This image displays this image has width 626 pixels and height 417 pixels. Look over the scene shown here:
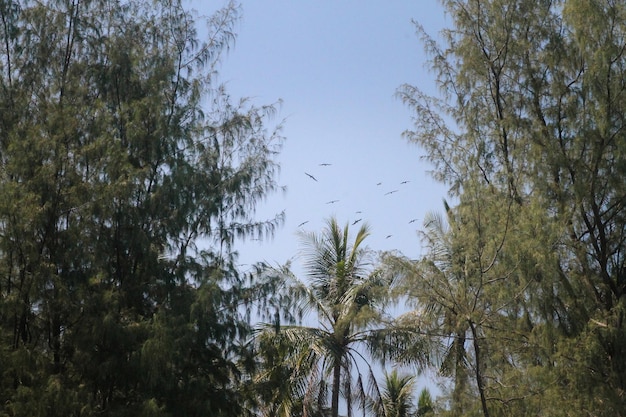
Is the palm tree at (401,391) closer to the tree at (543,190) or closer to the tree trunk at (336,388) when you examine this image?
the tree trunk at (336,388)

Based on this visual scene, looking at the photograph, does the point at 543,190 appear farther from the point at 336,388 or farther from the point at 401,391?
the point at 401,391

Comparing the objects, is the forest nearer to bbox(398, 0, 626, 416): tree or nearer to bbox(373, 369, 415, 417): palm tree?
bbox(398, 0, 626, 416): tree

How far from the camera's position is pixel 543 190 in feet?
45.0

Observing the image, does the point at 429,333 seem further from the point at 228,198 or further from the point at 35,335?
the point at 35,335

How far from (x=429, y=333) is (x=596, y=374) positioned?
237 cm

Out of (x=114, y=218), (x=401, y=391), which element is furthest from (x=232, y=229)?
(x=401, y=391)

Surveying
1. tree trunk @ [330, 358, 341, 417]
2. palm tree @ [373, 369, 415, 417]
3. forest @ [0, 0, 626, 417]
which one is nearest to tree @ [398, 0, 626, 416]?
forest @ [0, 0, 626, 417]

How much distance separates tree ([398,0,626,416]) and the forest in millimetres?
32

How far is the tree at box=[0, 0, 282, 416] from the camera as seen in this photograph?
1302cm

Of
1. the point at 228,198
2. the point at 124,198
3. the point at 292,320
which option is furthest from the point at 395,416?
the point at 124,198

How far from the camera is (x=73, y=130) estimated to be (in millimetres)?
14039

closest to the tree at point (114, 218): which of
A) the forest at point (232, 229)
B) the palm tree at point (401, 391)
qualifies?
the forest at point (232, 229)

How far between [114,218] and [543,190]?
6645mm

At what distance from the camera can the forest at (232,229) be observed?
1262 centimetres
